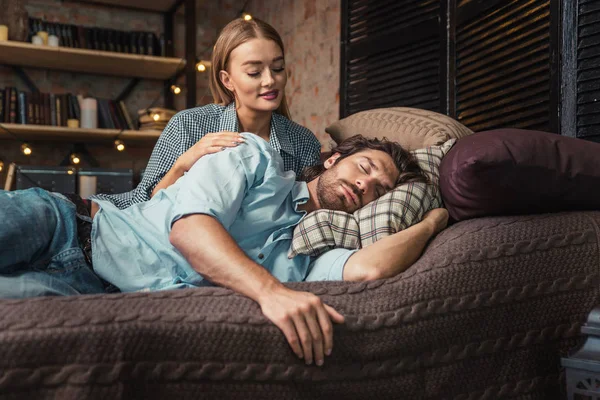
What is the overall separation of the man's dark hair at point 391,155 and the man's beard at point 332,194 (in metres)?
0.10

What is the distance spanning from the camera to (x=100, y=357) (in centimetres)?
85

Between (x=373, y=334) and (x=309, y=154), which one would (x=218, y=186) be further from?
(x=309, y=154)

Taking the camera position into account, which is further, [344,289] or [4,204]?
[4,204]

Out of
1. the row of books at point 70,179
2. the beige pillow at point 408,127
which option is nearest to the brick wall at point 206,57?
the row of books at point 70,179

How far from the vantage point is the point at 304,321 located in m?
0.96

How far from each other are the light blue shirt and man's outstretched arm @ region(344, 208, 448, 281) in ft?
0.14

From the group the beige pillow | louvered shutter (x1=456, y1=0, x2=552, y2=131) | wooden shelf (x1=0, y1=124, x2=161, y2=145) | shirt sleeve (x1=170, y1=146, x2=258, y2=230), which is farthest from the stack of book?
shirt sleeve (x1=170, y1=146, x2=258, y2=230)

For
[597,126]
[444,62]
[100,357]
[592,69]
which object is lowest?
[100,357]

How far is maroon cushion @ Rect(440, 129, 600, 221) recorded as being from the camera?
1.27 meters

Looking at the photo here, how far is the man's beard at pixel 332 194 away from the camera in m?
1.49

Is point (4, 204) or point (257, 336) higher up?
point (4, 204)

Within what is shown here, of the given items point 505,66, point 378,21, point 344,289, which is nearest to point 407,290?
point 344,289

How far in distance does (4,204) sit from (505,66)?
5.95 feet

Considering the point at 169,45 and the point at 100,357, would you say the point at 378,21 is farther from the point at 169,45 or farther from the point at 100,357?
the point at 100,357
